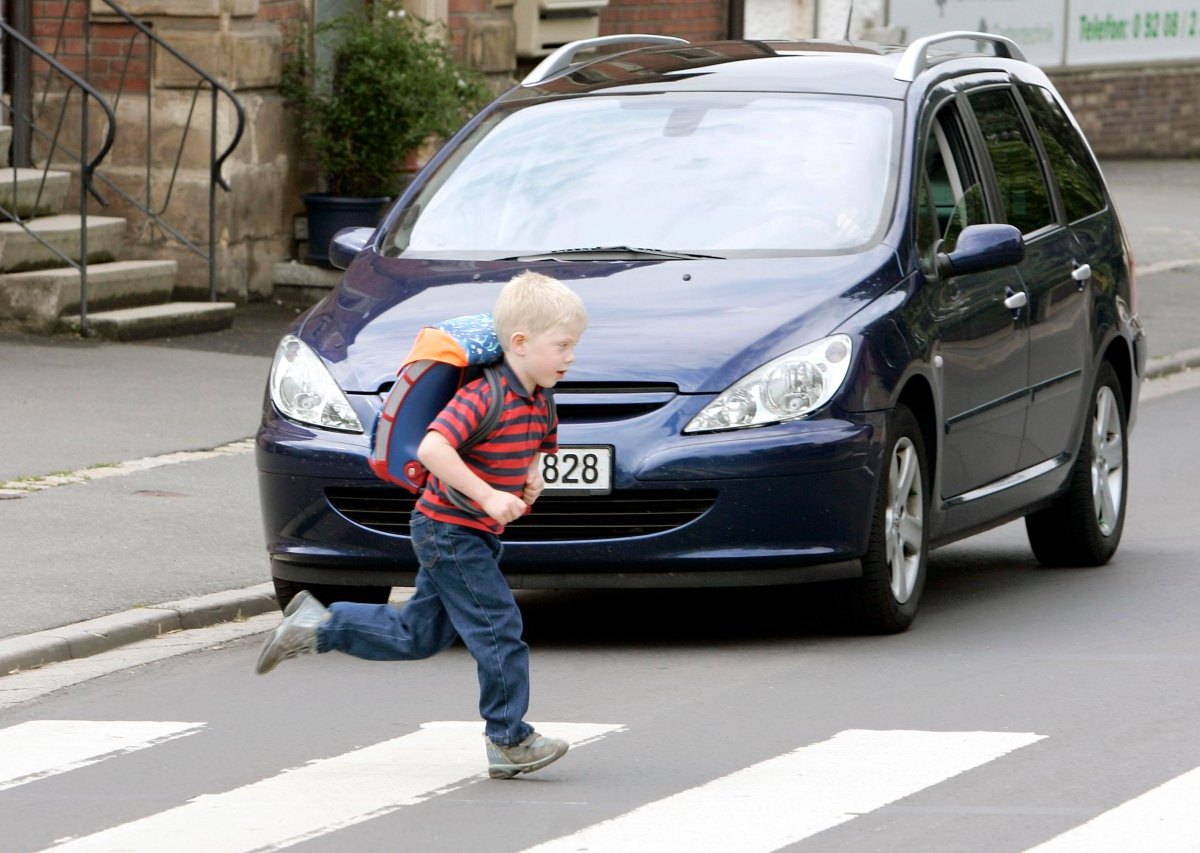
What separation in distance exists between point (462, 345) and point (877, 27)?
22.5m

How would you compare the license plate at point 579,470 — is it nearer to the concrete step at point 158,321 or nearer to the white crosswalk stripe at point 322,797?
the white crosswalk stripe at point 322,797

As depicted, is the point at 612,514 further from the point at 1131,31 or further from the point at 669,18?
the point at 1131,31

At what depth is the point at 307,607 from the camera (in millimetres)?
6090

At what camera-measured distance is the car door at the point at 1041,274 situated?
8812mm

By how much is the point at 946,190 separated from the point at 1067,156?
135 cm

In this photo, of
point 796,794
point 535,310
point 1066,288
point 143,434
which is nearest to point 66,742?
point 535,310

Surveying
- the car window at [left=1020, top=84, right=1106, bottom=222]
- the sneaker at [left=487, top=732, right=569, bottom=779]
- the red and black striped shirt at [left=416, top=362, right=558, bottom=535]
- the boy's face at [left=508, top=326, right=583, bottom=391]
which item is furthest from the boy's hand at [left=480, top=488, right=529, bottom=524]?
the car window at [left=1020, top=84, right=1106, bottom=222]

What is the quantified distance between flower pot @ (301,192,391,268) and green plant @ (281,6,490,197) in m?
0.22

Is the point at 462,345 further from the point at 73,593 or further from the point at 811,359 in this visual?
the point at 73,593

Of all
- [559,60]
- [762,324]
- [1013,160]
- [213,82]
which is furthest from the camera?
[213,82]

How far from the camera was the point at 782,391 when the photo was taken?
289 inches

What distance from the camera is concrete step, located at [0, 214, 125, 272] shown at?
14906mm

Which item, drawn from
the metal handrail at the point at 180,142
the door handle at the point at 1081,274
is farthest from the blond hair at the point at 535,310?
the metal handrail at the point at 180,142

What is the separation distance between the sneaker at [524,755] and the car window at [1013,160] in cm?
372
